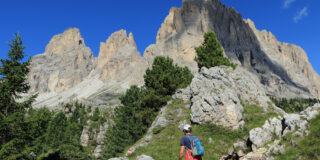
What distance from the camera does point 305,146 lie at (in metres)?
12.8

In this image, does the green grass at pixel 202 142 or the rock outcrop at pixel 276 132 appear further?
the green grass at pixel 202 142

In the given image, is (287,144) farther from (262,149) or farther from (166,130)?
(166,130)

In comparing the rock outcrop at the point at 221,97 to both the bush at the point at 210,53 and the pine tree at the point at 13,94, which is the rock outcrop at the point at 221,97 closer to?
the bush at the point at 210,53

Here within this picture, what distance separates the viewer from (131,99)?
4950cm

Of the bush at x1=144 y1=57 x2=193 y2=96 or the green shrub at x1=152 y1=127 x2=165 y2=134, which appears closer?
the green shrub at x1=152 y1=127 x2=165 y2=134

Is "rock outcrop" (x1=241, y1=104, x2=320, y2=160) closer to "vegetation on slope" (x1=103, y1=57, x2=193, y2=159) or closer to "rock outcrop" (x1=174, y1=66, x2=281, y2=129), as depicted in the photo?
"rock outcrop" (x1=174, y1=66, x2=281, y2=129)

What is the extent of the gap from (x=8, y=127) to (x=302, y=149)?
23266mm

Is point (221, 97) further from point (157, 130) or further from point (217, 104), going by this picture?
point (157, 130)

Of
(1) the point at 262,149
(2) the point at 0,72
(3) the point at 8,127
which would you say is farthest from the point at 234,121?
(2) the point at 0,72

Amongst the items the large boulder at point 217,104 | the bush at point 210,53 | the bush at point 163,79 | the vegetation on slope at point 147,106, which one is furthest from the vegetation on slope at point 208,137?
the bush at point 210,53

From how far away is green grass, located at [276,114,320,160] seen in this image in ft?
39.3

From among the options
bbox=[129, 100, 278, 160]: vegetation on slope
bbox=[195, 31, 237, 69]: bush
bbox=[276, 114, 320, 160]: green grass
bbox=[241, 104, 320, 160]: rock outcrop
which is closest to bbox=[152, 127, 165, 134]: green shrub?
bbox=[129, 100, 278, 160]: vegetation on slope

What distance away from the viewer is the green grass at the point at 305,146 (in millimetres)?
11969

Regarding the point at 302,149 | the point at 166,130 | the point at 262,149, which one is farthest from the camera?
the point at 166,130
